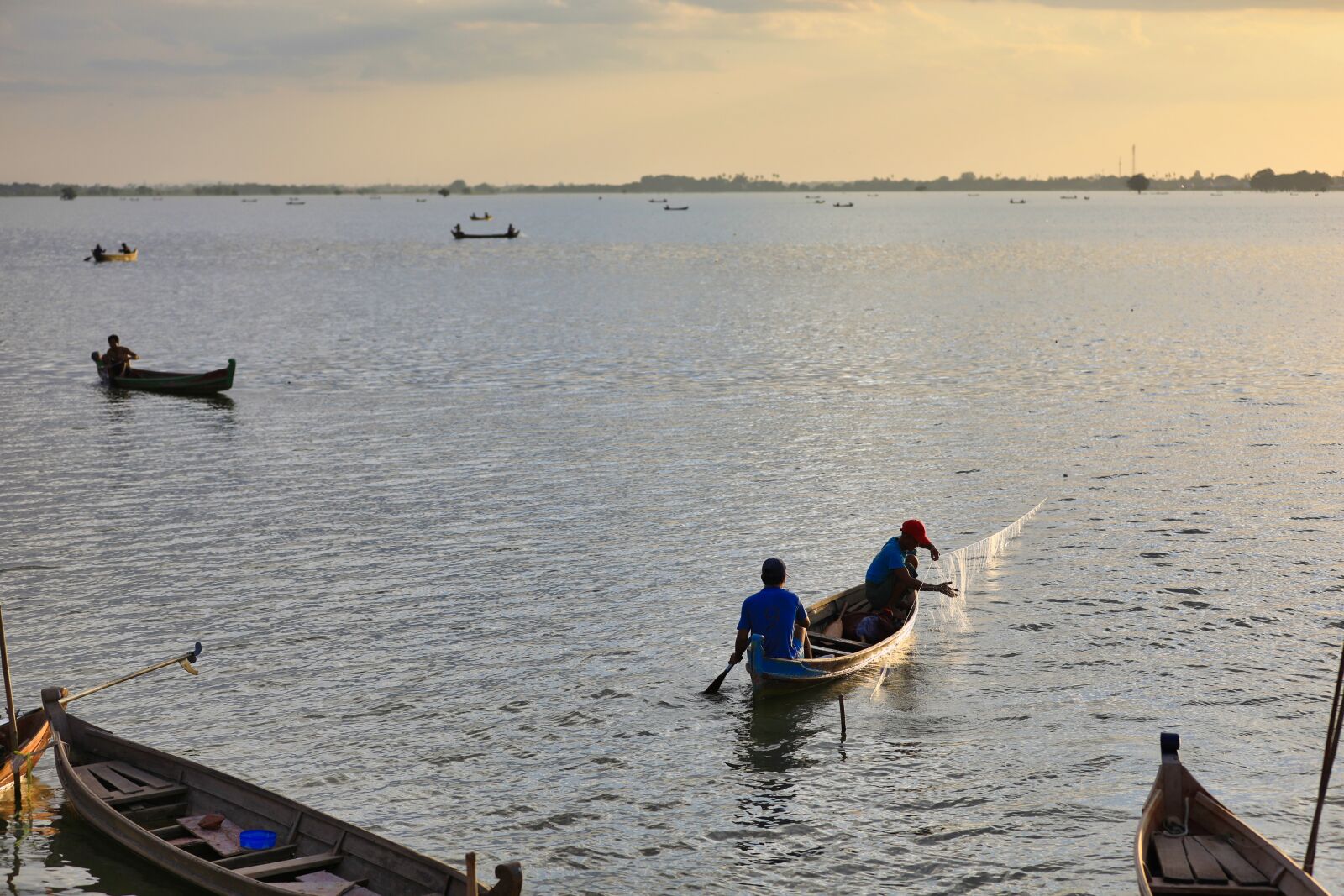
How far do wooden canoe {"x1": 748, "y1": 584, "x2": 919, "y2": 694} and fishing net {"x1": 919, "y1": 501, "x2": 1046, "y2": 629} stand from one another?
79 cm

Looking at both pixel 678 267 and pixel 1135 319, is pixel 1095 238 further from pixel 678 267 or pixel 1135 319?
pixel 1135 319

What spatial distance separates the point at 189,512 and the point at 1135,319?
5435cm

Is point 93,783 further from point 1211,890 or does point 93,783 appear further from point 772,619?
point 1211,890

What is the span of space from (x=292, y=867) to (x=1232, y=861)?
28.2 ft

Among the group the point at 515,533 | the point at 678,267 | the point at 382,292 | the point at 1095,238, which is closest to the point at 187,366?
the point at 515,533

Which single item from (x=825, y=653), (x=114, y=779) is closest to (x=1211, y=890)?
(x=825, y=653)

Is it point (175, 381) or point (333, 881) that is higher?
point (175, 381)

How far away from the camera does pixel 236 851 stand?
507 inches

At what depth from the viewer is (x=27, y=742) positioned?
1498cm

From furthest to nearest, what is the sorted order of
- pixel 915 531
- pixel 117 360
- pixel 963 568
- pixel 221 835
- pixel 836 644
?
pixel 117 360, pixel 963 568, pixel 915 531, pixel 836 644, pixel 221 835

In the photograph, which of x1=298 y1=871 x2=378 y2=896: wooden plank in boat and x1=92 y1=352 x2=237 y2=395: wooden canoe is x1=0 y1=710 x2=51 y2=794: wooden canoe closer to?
x1=298 y1=871 x2=378 y2=896: wooden plank in boat

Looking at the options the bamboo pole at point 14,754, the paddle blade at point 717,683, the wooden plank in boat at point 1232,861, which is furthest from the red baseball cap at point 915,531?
the bamboo pole at point 14,754

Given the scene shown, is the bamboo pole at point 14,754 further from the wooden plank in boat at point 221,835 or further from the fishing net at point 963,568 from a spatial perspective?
the fishing net at point 963,568

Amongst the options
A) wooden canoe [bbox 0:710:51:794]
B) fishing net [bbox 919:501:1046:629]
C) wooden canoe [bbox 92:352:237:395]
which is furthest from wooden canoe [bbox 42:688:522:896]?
wooden canoe [bbox 92:352:237:395]
